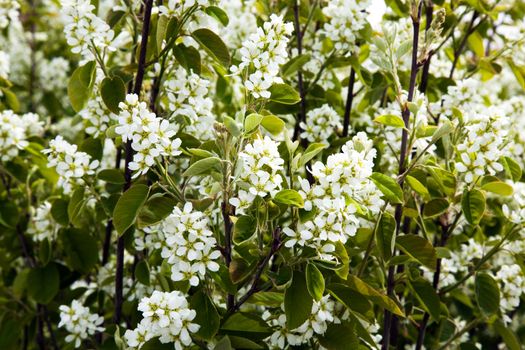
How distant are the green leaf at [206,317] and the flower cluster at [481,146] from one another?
70 centimetres

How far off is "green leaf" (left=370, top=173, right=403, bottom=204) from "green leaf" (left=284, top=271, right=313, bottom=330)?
0.28m

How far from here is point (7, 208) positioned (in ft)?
7.59

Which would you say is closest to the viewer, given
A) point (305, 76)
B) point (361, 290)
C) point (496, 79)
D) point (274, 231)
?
point (274, 231)

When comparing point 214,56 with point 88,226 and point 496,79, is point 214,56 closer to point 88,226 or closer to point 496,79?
point 88,226

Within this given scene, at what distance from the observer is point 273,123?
5.49ft

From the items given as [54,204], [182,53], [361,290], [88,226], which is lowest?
[88,226]

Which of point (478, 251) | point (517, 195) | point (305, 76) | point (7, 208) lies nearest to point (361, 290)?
point (517, 195)

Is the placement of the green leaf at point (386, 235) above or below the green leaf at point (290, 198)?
below

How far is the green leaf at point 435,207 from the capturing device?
191 cm

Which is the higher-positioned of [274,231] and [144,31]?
[144,31]

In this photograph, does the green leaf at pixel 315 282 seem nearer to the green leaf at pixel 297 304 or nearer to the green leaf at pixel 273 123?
the green leaf at pixel 297 304

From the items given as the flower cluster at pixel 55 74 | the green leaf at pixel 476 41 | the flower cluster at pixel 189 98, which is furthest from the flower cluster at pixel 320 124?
the flower cluster at pixel 55 74

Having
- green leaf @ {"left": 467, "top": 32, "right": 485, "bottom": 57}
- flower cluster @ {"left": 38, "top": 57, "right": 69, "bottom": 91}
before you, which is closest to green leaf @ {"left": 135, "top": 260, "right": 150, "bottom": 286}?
green leaf @ {"left": 467, "top": 32, "right": 485, "bottom": 57}

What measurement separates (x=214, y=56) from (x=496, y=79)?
7.77 ft
